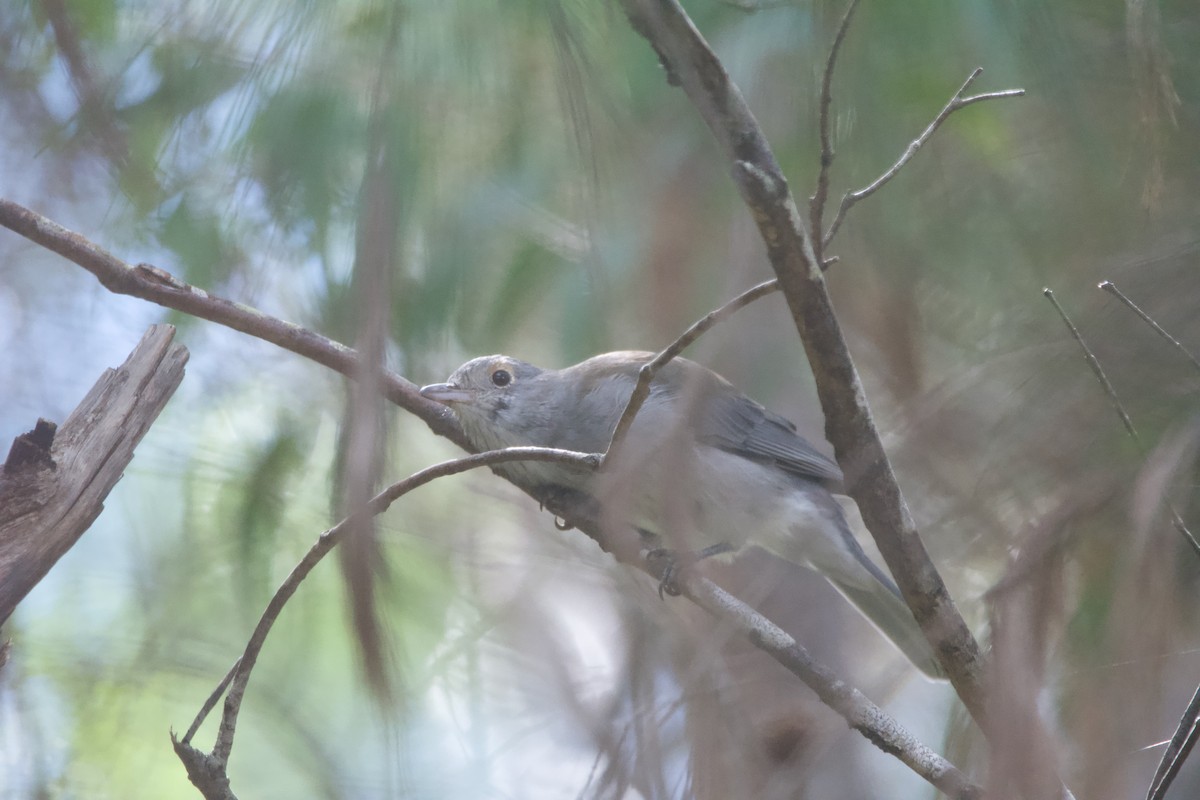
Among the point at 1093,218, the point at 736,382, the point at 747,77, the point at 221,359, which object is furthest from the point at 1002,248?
the point at 221,359

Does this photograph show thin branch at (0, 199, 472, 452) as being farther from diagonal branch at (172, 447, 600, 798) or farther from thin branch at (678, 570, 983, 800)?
thin branch at (678, 570, 983, 800)

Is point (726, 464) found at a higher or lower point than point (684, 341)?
higher

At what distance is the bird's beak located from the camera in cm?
308

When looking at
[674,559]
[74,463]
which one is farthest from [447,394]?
[674,559]

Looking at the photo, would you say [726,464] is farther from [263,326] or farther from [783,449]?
[263,326]

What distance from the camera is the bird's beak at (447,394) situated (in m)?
3.08

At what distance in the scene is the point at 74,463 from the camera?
2354 millimetres

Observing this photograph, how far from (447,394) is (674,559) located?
6.69 ft

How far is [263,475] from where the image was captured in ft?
11.0

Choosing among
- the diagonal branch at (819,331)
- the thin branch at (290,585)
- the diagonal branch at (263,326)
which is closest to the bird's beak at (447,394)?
the diagonal branch at (263,326)

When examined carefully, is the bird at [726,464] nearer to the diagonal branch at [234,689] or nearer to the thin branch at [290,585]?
the thin branch at [290,585]

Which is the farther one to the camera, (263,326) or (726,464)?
(726,464)

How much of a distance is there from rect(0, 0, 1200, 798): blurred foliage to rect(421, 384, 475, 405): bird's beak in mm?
86

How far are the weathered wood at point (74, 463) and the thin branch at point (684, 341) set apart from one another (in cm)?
116
